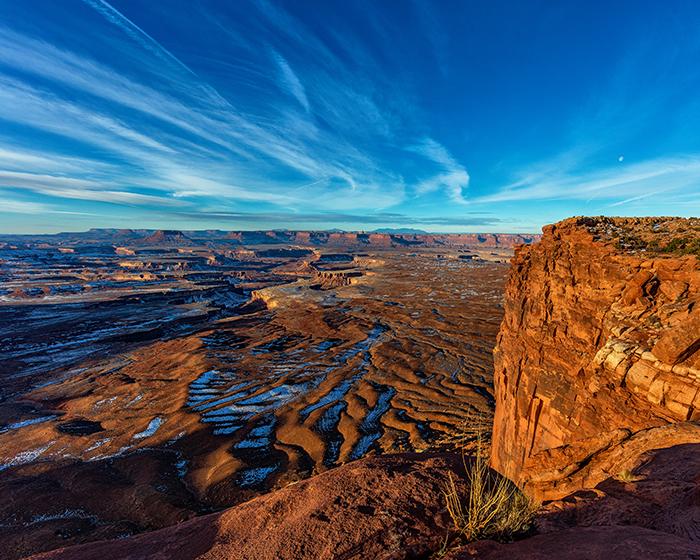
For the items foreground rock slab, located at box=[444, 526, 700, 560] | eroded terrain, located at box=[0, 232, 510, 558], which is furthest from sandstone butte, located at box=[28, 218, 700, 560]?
eroded terrain, located at box=[0, 232, 510, 558]

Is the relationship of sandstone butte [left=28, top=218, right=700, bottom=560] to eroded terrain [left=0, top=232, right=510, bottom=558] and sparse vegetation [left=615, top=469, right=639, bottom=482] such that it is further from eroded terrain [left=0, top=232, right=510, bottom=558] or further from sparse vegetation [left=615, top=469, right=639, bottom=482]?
eroded terrain [left=0, top=232, right=510, bottom=558]

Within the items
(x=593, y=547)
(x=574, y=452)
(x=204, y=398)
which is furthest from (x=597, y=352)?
(x=204, y=398)

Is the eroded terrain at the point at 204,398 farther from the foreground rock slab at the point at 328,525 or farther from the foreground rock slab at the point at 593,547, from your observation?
the foreground rock slab at the point at 593,547

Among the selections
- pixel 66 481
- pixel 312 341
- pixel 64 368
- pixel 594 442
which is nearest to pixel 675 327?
pixel 594 442

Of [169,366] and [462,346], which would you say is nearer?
[169,366]

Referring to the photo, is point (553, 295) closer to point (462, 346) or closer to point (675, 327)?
point (675, 327)

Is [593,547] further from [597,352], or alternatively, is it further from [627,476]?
[597,352]
